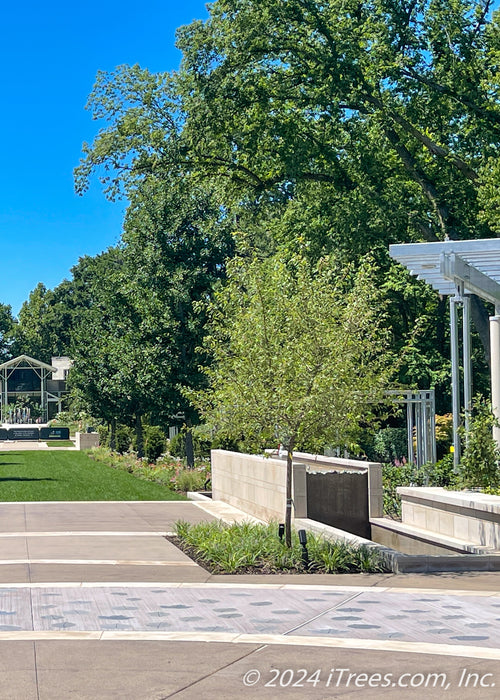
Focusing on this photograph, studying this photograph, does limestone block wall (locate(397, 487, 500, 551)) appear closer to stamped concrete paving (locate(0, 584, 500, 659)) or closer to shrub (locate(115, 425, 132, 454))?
stamped concrete paving (locate(0, 584, 500, 659))

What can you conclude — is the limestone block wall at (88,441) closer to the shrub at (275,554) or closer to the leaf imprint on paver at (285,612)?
the shrub at (275,554)

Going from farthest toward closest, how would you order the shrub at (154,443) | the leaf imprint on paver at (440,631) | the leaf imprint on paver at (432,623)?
the shrub at (154,443)
the leaf imprint on paver at (432,623)
the leaf imprint on paver at (440,631)

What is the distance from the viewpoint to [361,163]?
2859 centimetres

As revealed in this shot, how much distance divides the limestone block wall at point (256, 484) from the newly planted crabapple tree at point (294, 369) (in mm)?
2886

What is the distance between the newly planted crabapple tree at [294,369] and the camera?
13.0 m

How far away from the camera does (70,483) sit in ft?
92.6

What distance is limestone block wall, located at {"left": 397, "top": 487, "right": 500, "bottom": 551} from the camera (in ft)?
43.0

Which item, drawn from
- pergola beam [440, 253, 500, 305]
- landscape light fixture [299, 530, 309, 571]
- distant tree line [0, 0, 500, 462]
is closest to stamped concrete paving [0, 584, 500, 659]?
landscape light fixture [299, 530, 309, 571]

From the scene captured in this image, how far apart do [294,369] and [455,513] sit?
11.5 ft

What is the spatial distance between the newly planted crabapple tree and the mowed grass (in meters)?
10.9

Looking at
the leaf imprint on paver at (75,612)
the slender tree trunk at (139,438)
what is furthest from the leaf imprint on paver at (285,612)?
the slender tree trunk at (139,438)

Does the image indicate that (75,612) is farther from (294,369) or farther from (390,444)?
(390,444)

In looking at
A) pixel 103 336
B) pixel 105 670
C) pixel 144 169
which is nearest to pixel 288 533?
pixel 105 670

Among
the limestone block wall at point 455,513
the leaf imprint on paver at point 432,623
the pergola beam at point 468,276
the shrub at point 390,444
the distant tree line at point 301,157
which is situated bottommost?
the leaf imprint on paver at point 432,623
